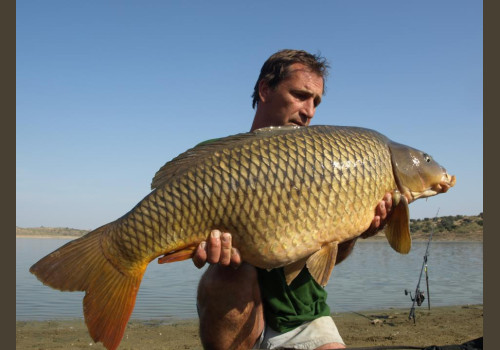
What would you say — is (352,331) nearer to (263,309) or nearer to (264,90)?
(263,309)

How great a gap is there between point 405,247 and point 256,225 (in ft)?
2.78

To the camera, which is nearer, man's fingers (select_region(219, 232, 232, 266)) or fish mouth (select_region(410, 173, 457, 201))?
man's fingers (select_region(219, 232, 232, 266))

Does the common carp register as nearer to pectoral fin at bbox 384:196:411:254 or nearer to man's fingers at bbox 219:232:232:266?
man's fingers at bbox 219:232:232:266

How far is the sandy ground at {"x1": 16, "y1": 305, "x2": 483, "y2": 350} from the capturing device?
5277 millimetres

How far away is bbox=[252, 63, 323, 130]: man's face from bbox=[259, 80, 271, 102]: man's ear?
0.05 metres

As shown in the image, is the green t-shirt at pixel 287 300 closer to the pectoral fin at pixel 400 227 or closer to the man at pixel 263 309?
the man at pixel 263 309

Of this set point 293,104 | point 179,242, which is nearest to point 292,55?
point 293,104

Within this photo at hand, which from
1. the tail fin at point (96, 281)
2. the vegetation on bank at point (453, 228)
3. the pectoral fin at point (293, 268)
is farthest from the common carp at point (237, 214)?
the vegetation on bank at point (453, 228)

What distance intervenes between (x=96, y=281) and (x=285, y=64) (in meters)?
1.94

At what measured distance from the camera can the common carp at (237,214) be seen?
6.84ft

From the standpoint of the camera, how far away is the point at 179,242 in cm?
210

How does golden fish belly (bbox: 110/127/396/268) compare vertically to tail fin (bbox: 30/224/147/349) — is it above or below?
above

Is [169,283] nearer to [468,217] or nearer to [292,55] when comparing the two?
[292,55]

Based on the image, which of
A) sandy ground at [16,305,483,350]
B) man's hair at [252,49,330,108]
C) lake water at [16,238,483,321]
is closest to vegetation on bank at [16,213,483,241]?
lake water at [16,238,483,321]
